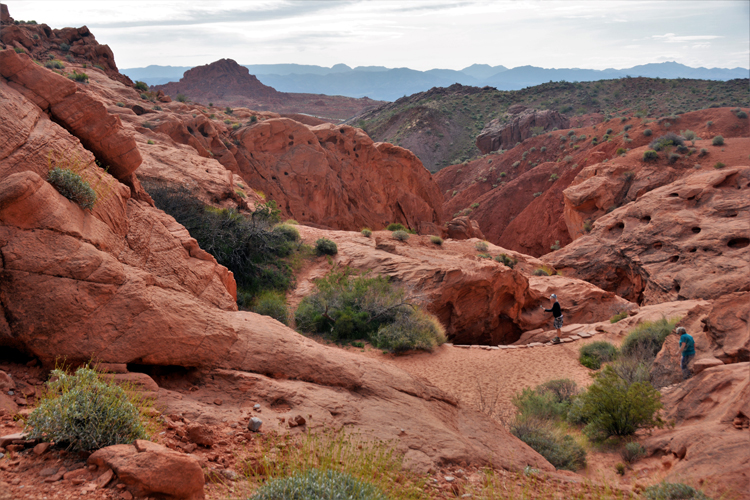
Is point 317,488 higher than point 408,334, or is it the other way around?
point 317,488

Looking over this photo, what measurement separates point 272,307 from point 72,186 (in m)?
7.70

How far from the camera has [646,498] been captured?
16.5 ft

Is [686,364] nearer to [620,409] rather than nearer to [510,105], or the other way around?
[620,409]

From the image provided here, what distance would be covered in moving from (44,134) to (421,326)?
10280mm

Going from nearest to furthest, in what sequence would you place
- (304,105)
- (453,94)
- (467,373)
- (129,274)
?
(129,274)
(467,373)
(453,94)
(304,105)

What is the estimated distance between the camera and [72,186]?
564cm

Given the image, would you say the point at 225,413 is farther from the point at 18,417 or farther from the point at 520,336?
the point at 520,336

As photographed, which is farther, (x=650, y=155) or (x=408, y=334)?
(x=650, y=155)

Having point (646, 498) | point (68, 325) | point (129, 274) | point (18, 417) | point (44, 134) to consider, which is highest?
point (44, 134)

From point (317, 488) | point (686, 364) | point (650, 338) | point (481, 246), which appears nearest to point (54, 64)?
point (481, 246)

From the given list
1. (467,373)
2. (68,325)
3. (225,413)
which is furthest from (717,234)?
(68,325)

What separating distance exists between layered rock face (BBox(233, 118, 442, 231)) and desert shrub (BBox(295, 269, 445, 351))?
13592 millimetres

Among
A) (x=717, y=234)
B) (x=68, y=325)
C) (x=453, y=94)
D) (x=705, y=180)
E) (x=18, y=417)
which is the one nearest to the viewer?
(x=18, y=417)

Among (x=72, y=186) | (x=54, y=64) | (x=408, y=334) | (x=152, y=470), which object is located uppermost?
(x=54, y=64)
